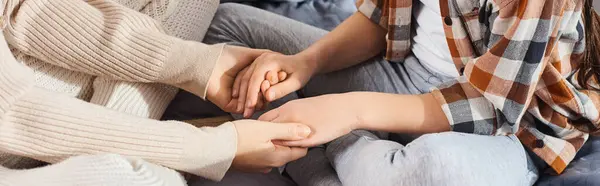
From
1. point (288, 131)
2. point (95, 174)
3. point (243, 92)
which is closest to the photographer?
point (95, 174)

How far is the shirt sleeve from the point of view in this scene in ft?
2.36

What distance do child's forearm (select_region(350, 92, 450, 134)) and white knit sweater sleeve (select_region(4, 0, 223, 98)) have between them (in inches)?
8.3

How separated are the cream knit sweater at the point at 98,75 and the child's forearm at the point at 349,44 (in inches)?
6.2

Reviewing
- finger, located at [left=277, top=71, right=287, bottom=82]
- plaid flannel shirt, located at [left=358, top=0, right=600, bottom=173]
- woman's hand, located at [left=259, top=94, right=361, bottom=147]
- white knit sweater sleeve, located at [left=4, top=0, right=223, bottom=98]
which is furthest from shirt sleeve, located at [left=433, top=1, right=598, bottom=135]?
white knit sweater sleeve, located at [left=4, top=0, right=223, bottom=98]

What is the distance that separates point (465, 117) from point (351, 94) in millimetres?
136

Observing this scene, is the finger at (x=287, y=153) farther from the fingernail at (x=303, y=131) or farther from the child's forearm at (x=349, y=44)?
the child's forearm at (x=349, y=44)

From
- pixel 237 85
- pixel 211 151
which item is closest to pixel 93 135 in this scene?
pixel 211 151

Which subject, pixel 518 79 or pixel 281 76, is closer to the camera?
pixel 518 79

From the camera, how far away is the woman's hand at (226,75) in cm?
90

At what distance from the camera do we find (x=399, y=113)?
81cm

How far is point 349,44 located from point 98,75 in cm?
34

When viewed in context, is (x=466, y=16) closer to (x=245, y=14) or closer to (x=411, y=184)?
(x=411, y=184)

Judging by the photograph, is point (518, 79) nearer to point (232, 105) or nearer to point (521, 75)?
point (521, 75)

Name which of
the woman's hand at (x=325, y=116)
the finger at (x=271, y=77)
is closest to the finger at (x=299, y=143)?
the woman's hand at (x=325, y=116)
